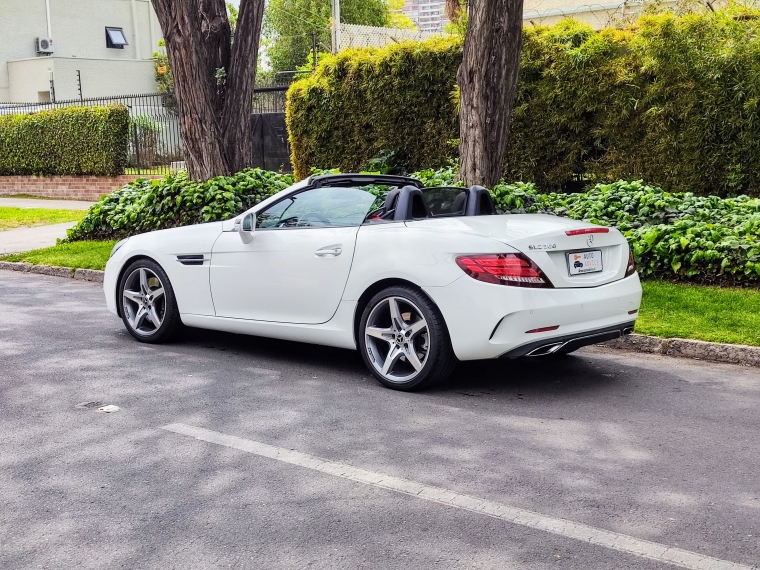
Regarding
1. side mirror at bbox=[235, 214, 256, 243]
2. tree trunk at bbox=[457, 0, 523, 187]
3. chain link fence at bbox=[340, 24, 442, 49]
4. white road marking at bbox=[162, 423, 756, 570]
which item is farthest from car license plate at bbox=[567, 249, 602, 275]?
chain link fence at bbox=[340, 24, 442, 49]

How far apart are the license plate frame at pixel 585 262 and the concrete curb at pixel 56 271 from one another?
7239mm

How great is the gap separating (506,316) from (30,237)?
12.2 meters

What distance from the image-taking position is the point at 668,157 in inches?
497

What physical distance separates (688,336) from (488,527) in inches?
161

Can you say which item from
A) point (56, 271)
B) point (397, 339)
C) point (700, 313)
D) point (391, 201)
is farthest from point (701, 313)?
point (56, 271)

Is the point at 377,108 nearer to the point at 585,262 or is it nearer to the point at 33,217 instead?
the point at 33,217

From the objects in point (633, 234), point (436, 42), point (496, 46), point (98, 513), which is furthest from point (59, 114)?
point (98, 513)

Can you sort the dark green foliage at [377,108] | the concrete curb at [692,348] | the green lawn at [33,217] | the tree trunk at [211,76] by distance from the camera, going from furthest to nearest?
the green lawn at [33,217], the dark green foliage at [377,108], the tree trunk at [211,76], the concrete curb at [692,348]

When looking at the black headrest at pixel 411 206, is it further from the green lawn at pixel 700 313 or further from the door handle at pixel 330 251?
the green lawn at pixel 700 313

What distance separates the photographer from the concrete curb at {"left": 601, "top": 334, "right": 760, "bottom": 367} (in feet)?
22.8

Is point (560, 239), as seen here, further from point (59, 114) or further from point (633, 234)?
point (59, 114)

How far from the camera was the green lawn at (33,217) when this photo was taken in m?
17.9

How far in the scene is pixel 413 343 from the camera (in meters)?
5.97

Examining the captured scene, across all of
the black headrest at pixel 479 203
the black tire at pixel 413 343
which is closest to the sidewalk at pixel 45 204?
the black headrest at pixel 479 203
